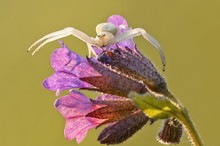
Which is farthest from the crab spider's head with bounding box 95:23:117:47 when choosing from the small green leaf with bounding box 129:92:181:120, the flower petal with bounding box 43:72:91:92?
the small green leaf with bounding box 129:92:181:120

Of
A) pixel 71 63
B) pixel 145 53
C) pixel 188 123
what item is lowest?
pixel 188 123

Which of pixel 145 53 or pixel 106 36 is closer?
pixel 106 36

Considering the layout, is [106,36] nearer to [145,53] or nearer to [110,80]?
[110,80]

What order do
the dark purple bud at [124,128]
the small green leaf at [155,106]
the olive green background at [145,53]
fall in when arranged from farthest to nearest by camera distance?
1. the olive green background at [145,53]
2. the dark purple bud at [124,128]
3. the small green leaf at [155,106]

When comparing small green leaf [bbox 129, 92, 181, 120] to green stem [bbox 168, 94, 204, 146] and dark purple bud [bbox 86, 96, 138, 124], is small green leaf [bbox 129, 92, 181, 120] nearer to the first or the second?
green stem [bbox 168, 94, 204, 146]

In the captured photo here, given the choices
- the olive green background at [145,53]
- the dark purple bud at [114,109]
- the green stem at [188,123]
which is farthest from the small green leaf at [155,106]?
the olive green background at [145,53]

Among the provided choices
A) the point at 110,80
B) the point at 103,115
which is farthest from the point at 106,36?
the point at 103,115

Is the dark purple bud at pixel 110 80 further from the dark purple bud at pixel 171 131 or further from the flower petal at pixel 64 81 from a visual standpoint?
the dark purple bud at pixel 171 131
